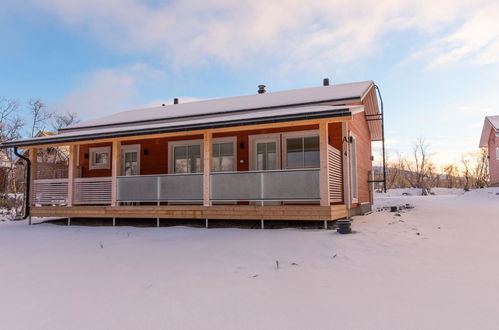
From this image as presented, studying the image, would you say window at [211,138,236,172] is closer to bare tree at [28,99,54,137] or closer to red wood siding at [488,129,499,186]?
red wood siding at [488,129,499,186]

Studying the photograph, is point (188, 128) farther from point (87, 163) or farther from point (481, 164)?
point (481, 164)

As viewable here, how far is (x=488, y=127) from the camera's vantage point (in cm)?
2356

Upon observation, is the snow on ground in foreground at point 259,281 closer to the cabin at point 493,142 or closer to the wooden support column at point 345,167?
the wooden support column at point 345,167

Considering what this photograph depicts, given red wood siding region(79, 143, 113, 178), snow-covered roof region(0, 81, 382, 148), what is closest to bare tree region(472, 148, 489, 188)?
snow-covered roof region(0, 81, 382, 148)

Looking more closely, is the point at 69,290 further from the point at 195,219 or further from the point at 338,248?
the point at 195,219

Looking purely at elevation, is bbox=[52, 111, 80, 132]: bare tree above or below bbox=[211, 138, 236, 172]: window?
above

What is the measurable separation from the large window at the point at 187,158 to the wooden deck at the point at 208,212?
96.7 inches

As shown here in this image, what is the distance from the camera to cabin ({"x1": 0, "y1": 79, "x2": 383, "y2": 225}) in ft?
27.8

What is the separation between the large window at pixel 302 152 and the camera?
10367 mm

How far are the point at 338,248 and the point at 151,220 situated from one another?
21.2ft

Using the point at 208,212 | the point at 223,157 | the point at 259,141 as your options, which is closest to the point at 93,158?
the point at 223,157

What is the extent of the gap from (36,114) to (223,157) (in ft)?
75.0

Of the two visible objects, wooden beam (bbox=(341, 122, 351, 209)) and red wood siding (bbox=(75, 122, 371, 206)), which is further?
red wood siding (bbox=(75, 122, 371, 206))

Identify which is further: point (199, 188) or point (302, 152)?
point (302, 152)
